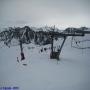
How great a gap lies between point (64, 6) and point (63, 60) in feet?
2.24

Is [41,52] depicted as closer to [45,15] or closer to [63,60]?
[63,60]

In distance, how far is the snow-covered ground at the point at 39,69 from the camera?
2.01 m

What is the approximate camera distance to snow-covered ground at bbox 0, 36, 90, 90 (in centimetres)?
201

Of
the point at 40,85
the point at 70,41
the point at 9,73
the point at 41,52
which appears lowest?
the point at 40,85

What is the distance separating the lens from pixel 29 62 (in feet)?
6.60

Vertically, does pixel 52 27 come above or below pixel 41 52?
above

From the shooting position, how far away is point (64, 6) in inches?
80.7

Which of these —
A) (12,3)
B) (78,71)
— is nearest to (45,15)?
(12,3)

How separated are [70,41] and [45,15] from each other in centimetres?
45

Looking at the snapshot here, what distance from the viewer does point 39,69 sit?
2027mm

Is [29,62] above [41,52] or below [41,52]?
below

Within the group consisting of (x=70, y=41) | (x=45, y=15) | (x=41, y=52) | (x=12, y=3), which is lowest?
(x=41, y=52)

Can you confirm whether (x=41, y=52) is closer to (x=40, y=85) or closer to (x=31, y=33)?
(x=31, y=33)

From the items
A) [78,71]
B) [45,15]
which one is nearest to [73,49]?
[78,71]
